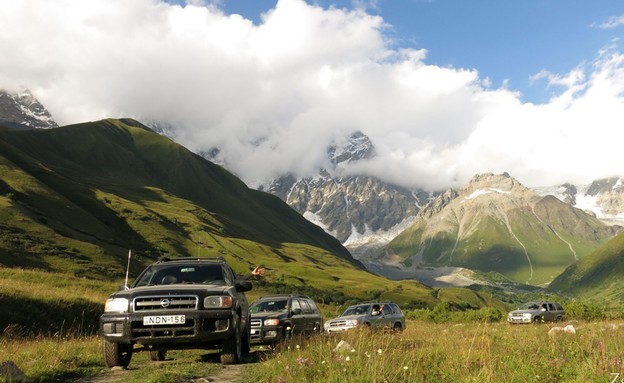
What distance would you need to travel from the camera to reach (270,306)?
18.2 metres

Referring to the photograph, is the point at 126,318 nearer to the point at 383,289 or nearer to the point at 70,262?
the point at 70,262

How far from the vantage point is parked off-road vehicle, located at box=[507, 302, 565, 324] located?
1410 inches

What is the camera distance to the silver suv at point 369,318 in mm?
21953

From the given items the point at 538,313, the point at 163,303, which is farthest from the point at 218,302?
the point at 538,313

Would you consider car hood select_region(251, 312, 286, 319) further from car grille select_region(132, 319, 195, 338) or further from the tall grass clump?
car grille select_region(132, 319, 195, 338)

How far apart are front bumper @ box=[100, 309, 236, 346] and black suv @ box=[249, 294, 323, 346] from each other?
4841 millimetres

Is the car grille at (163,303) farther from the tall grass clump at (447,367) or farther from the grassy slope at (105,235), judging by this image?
the grassy slope at (105,235)

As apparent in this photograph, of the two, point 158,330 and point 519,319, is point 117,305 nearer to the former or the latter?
point 158,330

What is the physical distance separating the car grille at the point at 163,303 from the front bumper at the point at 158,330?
14 centimetres

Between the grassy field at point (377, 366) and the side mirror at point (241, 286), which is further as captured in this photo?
the side mirror at point (241, 286)

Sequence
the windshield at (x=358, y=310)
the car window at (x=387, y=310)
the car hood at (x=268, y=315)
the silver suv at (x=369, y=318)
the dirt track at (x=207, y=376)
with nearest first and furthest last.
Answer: the dirt track at (x=207, y=376) → the car hood at (x=268, y=315) → the silver suv at (x=369, y=318) → the car window at (x=387, y=310) → the windshield at (x=358, y=310)

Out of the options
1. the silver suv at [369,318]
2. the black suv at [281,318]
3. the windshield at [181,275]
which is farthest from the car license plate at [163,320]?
the silver suv at [369,318]

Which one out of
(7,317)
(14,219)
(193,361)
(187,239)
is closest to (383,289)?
(187,239)

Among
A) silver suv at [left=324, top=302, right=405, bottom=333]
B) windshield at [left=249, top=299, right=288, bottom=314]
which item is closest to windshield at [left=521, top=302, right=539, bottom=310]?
silver suv at [left=324, top=302, right=405, bottom=333]
